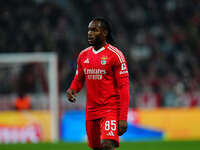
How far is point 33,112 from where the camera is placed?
12.8m

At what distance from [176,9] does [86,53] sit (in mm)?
13399

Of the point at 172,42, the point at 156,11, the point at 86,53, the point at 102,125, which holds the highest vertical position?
the point at 156,11

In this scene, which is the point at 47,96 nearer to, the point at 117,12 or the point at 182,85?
the point at 182,85

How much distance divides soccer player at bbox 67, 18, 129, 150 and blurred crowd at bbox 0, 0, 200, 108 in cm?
920

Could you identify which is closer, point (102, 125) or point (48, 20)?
point (102, 125)

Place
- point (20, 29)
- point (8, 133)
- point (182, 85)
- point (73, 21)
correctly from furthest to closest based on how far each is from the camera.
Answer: point (73, 21) → point (20, 29) → point (182, 85) → point (8, 133)

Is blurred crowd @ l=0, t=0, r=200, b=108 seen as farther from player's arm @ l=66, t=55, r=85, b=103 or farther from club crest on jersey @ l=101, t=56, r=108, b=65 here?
club crest on jersey @ l=101, t=56, r=108, b=65

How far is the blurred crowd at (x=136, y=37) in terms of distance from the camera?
14633 mm

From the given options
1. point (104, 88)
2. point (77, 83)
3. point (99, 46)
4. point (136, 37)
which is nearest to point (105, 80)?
point (104, 88)

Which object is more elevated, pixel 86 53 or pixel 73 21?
pixel 73 21

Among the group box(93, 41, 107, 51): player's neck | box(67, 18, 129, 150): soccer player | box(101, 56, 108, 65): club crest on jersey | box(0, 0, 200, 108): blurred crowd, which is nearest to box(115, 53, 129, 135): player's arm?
box(67, 18, 129, 150): soccer player

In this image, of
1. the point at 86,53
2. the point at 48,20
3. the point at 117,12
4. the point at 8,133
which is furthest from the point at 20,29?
the point at 86,53

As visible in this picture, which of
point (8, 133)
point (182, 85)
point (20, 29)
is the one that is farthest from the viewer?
point (20, 29)

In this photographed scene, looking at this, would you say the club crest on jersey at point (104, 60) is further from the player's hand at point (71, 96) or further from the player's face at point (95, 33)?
the player's hand at point (71, 96)
